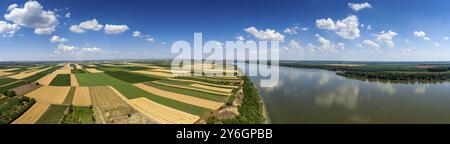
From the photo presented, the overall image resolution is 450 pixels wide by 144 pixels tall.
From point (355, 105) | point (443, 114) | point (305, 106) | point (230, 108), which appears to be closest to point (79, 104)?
point (230, 108)

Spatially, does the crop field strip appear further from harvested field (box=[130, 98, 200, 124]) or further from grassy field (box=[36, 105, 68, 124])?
harvested field (box=[130, 98, 200, 124])

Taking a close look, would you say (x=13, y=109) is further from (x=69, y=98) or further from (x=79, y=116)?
(x=79, y=116)

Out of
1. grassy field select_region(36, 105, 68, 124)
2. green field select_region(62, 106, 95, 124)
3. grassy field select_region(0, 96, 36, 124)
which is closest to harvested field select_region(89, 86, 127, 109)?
green field select_region(62, 106, 95, 124)

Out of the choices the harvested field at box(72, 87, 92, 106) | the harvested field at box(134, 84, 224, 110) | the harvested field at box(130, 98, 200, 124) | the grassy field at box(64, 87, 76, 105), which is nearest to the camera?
the harvested field at box(130, 98, 200, 124)

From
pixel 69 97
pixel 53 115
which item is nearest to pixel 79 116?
pixel 53 115

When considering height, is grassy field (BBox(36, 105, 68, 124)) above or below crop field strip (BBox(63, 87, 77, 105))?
below
